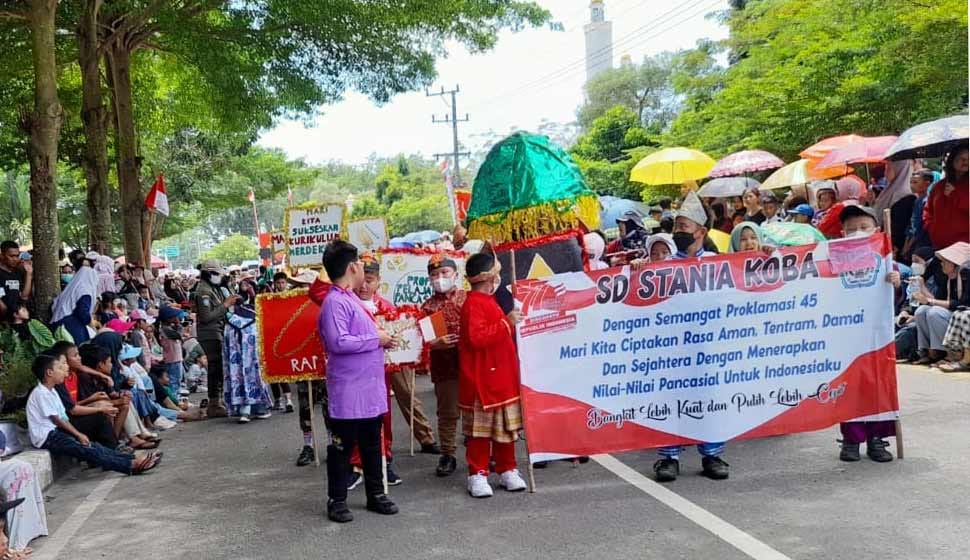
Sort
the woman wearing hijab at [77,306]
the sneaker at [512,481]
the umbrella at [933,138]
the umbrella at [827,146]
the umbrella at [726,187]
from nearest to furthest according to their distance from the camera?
the sneaker at [512,481]
the woman wearing hijab at [77,306]
the umbrella at [933,138]
the umbrella at [827,146]
the umbrella at [726,187]

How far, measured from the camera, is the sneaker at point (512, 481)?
604 cm

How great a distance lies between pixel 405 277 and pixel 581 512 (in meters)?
4.14

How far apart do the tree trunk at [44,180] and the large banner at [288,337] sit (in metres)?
4.92

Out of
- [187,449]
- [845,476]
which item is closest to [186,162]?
[187,449]

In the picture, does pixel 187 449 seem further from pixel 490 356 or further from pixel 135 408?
pixel 490 356

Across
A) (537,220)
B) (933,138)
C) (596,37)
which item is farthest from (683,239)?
(596,37)

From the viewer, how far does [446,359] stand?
7090 millimetres

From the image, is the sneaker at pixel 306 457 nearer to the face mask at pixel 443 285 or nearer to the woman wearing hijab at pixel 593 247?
the face mask at pixel 443 285

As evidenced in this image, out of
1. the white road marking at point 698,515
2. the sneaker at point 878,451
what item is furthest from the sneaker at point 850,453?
the white road marking at point 698,515

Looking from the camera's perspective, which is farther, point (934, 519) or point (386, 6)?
point (386, 6)

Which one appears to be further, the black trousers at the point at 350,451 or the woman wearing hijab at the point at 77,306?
the woman wearing hijab at the point at 77,306

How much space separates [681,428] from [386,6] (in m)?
11.1

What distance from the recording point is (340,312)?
561 centimetres

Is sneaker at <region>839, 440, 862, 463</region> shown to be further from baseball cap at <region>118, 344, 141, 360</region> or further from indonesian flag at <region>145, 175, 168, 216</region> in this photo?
indonesian flag at <region>145, 175, 168, 216</region>
